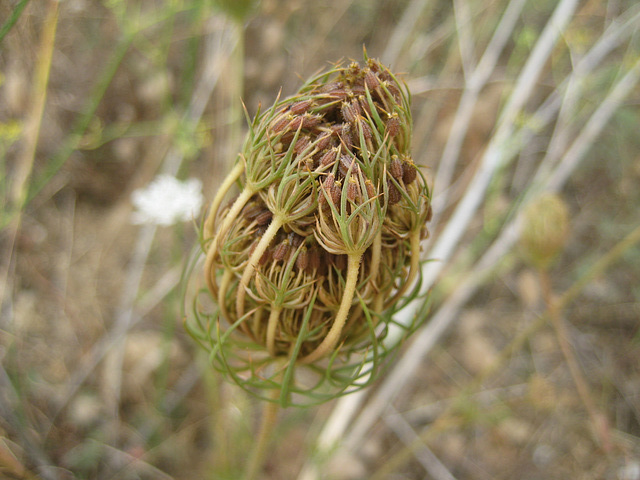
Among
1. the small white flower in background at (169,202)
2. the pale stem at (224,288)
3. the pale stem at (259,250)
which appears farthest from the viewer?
the small white flower in background at (169,202)

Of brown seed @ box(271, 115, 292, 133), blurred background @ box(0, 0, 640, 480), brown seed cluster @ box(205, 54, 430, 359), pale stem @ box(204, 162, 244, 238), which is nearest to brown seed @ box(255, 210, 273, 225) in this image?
brown seed cluster @ box(205, 54, 430, 359)

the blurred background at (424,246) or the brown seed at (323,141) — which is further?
the blurred background at (424,246)

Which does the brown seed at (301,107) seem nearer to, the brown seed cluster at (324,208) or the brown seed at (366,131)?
the brown seed cluster at (324,208)

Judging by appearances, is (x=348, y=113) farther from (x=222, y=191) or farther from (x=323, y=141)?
(x=222, y=191)

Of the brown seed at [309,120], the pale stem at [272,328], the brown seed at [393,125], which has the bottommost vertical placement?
the pale stem at [272,328]

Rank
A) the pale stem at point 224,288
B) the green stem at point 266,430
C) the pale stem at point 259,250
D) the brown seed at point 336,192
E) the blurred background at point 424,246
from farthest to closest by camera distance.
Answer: the blurred background at point 424,246 < the green stem at point 266,430 < the pale stem at point 224,288 < the pale stem at point 259,250 < the brown seed at point 336,192

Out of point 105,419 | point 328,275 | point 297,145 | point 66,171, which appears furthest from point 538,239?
point 66,171

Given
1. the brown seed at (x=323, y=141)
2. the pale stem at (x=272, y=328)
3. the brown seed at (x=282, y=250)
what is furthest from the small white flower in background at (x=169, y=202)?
the brown seed at (x=323, y=141)

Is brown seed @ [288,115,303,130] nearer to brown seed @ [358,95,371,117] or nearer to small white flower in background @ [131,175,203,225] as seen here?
brown seed @ [358,95,371,117]

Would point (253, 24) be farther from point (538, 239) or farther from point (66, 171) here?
point (538, 239)
